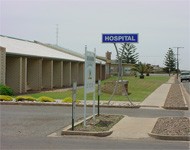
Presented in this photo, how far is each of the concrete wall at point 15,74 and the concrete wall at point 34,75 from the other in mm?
3442

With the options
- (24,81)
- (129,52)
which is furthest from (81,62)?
(129,52)

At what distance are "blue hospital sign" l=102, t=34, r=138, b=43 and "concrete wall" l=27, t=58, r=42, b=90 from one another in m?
14.5

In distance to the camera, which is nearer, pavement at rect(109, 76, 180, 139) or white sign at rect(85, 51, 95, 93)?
pavement at rect(109, 76, 180, 139)

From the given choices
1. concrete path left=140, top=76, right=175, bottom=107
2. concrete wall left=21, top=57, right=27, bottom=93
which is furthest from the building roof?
concrete path left=140, top=76, right=175, bottom=107

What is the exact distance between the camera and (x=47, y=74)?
35812mm

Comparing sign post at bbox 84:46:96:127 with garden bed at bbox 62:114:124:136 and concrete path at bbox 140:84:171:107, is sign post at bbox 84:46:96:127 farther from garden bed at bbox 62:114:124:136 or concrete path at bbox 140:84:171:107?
concrete path at bbox 140:84:171:107

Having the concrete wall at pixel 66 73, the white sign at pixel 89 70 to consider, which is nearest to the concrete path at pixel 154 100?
the white sign at pixel 89 70

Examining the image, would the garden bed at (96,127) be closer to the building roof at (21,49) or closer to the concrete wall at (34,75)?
the building roof at (21,49)

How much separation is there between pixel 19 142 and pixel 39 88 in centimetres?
2245

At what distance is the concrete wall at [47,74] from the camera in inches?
1405

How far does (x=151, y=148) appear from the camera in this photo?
998 cm

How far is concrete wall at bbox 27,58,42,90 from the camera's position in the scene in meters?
32.8

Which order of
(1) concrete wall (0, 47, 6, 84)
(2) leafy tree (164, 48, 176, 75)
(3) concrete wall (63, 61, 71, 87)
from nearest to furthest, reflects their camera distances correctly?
(1) concrete wall (0, 47, 6, 84) → (3) concrete wall (63, 61, 71, 87) → (2) leafy tree (164, 48, 176, 75)

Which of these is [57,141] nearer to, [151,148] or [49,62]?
[151,148]
